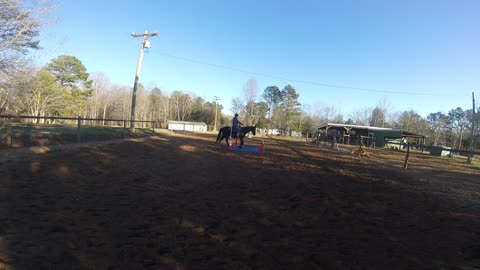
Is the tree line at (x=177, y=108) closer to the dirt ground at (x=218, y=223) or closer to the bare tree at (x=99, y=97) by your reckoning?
the bare tree at (x=99, y=97)

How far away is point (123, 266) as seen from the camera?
274 cm

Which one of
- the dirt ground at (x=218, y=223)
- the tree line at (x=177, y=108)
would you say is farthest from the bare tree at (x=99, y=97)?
the dirt ground at (x=218, y=223)

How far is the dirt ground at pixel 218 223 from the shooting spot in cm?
302

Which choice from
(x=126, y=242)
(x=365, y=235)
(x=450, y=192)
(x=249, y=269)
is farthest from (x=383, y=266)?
(x=450, y=192)

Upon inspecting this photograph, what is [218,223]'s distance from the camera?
413 cm

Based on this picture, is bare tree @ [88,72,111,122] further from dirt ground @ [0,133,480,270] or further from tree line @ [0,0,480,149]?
dirt ground @ [0,133,480,270]

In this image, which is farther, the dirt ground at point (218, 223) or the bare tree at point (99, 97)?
the bare tree at point (99, 97)

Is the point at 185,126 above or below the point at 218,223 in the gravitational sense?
above

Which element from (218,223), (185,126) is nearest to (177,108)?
(185,126)

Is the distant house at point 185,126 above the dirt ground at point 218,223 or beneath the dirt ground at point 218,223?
above

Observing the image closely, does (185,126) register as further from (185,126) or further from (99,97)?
(99,97)

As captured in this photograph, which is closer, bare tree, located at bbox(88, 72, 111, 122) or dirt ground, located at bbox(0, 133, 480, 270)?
dirt ground, located at bbox(0, 133, 480, 270)

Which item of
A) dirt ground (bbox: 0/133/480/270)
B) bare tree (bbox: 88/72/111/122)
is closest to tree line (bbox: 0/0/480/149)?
bare tree (bbox: 88/72/111/122)

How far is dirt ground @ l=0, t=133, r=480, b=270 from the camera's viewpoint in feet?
9.92
